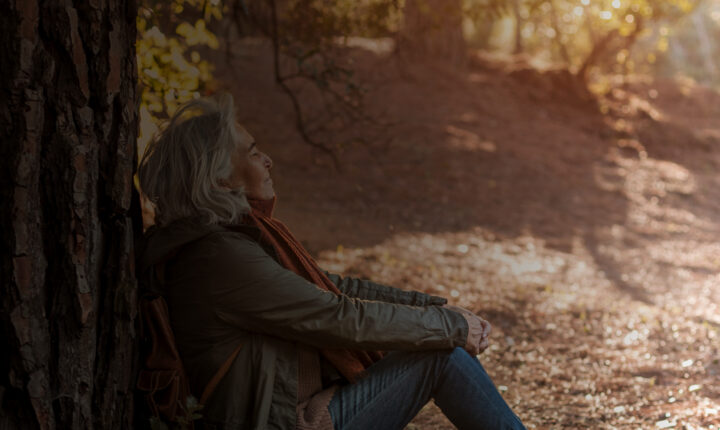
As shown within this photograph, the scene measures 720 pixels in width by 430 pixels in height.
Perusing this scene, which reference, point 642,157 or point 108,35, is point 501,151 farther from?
point 108,35

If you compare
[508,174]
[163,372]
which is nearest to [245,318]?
[163,372]

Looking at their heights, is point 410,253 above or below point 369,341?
below

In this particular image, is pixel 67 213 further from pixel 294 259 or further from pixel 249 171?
pixel 294 259

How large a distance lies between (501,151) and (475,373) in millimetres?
10098

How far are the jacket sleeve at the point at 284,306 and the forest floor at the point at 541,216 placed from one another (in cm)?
147

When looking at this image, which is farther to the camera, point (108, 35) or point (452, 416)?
point (452, 416)

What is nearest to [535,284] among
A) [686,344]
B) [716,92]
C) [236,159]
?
[686,344]

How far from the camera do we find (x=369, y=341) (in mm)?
2498

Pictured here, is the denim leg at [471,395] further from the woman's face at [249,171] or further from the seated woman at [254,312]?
the woman's face at [249,171]

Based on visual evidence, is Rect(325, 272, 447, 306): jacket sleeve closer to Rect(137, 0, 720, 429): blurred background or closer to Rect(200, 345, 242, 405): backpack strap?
Rect(200, 345, 242, 405): backpack strap

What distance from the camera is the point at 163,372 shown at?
2434 millimetres

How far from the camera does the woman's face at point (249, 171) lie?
2.59 metres

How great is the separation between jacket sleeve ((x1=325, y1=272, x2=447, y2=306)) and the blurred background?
0.97m

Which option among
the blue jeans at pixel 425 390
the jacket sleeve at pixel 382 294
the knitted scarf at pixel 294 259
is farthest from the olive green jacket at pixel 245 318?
the jacket sleeve at pixel 382 294
